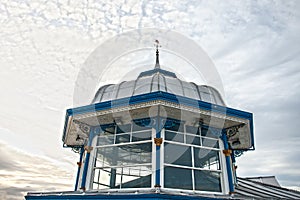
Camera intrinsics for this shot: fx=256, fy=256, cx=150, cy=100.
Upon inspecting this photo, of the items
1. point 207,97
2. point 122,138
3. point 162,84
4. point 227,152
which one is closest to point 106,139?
point 122,138

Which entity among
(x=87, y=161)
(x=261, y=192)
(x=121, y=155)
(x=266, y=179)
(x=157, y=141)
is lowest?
(x=261, y=192)

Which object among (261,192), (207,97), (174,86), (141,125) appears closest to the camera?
(141,125)

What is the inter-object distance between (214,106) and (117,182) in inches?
178

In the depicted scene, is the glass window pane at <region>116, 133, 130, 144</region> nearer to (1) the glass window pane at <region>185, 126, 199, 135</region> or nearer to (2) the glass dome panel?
(2) the glass dome panel

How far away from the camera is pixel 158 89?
33.8ft

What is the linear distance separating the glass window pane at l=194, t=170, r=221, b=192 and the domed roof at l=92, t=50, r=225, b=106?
309cm

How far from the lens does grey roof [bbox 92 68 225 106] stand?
10.6 metres

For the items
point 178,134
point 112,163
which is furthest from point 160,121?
point 112,163

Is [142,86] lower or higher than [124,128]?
higher

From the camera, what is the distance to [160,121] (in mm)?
9320

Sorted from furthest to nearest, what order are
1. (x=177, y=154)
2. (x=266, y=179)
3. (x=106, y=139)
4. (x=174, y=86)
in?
(x=266, y=179)
(x=174, y=86)
(x=106, y=139)
(x=177, y=154)

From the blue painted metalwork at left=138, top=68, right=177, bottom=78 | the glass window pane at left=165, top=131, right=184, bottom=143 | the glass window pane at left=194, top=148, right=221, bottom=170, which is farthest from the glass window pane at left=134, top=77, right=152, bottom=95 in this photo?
the glass window pane at left=194, top=148, right=221, bottom=170

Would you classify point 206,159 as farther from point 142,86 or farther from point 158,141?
point 142,86

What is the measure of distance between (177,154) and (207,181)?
148 cm
